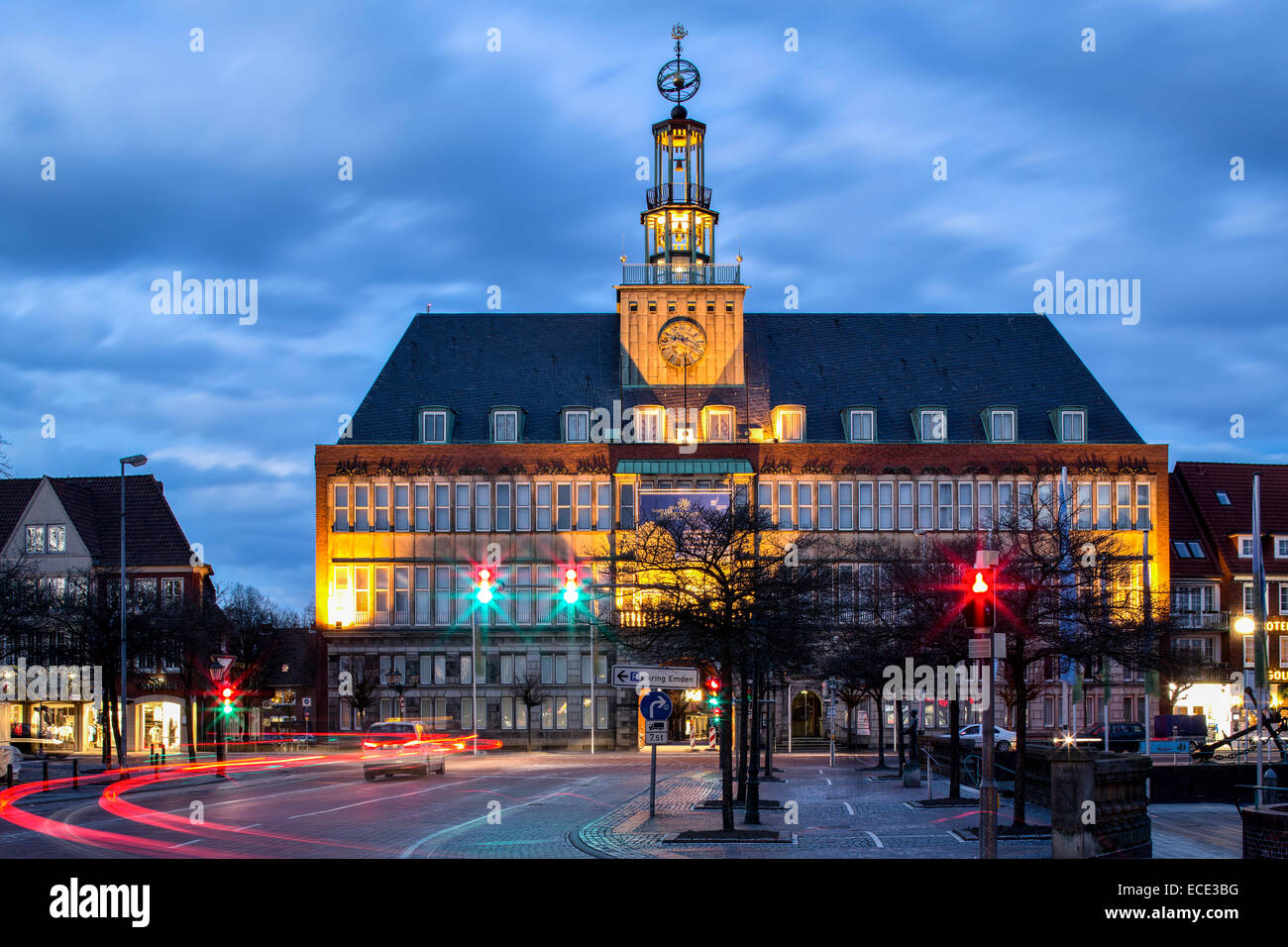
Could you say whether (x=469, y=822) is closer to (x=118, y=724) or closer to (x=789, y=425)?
(x=118, y=724)

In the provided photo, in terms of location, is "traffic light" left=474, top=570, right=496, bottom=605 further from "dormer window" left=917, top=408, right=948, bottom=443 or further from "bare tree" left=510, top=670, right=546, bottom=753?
"dormer window" left=917, top=408, right=948, bottom=443

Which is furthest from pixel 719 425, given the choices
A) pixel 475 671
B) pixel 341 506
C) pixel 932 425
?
pixel 341 506

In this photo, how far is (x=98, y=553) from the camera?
239ft

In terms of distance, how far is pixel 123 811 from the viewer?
105ft

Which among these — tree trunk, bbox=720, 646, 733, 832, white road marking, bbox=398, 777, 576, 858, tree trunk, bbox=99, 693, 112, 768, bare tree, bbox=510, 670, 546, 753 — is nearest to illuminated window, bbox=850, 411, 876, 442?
bare tree, bbox=510, 670, 546, 753

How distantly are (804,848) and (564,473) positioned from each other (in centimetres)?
5050

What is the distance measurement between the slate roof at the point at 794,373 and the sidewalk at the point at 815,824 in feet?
119

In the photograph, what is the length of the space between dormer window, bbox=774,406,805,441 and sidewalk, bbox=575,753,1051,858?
3379 cm

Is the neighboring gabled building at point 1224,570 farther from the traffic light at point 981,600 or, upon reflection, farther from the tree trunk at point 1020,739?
the traffic light at point 981,600

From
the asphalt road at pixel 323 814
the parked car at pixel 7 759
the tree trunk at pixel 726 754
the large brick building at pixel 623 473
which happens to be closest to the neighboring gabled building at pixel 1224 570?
the large brick building at pixel 623 473

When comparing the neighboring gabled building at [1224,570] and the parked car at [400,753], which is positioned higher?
the neighboring gabled building at [1224,570]

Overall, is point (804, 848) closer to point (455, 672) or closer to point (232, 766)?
point (232, 766)

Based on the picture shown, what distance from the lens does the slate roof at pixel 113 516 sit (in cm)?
7388
